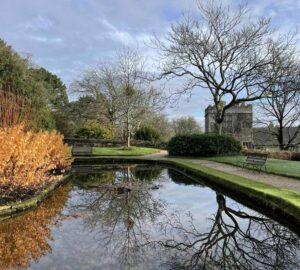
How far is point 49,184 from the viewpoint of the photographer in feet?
38.9

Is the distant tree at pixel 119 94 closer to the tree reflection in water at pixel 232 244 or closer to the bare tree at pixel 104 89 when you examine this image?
the bare tree at pixel 104 89

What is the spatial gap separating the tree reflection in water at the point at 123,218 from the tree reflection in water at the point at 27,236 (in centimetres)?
79

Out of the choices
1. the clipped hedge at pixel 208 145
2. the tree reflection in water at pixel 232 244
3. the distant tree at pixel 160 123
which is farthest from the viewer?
the distant tree at pixel 160 123

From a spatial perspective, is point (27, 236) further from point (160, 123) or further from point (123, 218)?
point (160, 123)

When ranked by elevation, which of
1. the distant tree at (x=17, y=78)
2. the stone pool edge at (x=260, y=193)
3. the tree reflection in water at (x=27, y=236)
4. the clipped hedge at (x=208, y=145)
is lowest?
the tree reflection in water at (x=27, y=236)

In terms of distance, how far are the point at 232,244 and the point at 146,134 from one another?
31161 millimetres

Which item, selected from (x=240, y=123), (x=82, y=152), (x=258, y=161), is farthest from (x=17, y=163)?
(x=240, y=123)

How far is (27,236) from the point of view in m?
6.91

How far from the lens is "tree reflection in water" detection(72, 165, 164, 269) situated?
6.01 meters

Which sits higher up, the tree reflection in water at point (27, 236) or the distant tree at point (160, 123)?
the distant tree at point (160, 123)

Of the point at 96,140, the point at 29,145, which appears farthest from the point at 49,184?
the point at 96,140

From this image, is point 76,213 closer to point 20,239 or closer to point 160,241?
point 20,239

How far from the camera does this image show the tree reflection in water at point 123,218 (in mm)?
6008

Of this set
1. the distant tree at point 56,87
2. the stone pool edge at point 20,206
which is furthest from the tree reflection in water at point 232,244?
the distant tree at point 56,87
